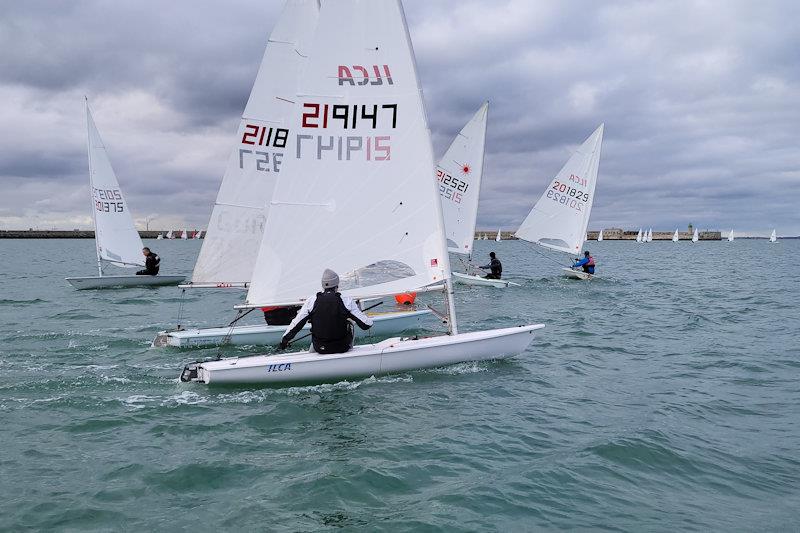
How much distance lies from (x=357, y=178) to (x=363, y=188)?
180 mm

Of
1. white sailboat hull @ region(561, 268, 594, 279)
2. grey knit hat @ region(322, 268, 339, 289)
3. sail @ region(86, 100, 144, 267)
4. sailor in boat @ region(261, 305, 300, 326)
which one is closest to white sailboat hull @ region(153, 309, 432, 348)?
sailor in boat @ region(261, 305, 300, 326)

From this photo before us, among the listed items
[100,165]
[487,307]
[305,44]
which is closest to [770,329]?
[487,307]

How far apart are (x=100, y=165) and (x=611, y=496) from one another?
22.5 metres

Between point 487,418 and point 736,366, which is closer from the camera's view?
point 487,418

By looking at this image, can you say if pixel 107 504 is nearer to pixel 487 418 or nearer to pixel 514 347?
pixel 487 418

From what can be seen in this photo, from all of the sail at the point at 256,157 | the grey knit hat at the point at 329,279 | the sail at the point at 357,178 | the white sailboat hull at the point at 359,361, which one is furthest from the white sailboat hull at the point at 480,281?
the grey knit hat at the point at 329,279

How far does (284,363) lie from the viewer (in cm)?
830

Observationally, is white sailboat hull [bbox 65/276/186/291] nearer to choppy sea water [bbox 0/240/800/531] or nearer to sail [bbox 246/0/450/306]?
choppy sea water [bbox 0/240/800/531]

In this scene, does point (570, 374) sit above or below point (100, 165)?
below

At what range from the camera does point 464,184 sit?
2412cm

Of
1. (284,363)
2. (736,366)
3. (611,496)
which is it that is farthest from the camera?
(736,366)

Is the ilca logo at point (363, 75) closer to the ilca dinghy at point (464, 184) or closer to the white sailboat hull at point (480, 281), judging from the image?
the ilca dinghy at point (464, 184)

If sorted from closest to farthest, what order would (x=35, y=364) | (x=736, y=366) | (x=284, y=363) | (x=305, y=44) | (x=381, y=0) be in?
(x=284, y=363) → (x=381, y=0) → (x=35, y=364) → (x=736, y=366) → (x=305, y=44)

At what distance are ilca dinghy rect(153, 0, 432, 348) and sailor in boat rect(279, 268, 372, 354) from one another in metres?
2.99
